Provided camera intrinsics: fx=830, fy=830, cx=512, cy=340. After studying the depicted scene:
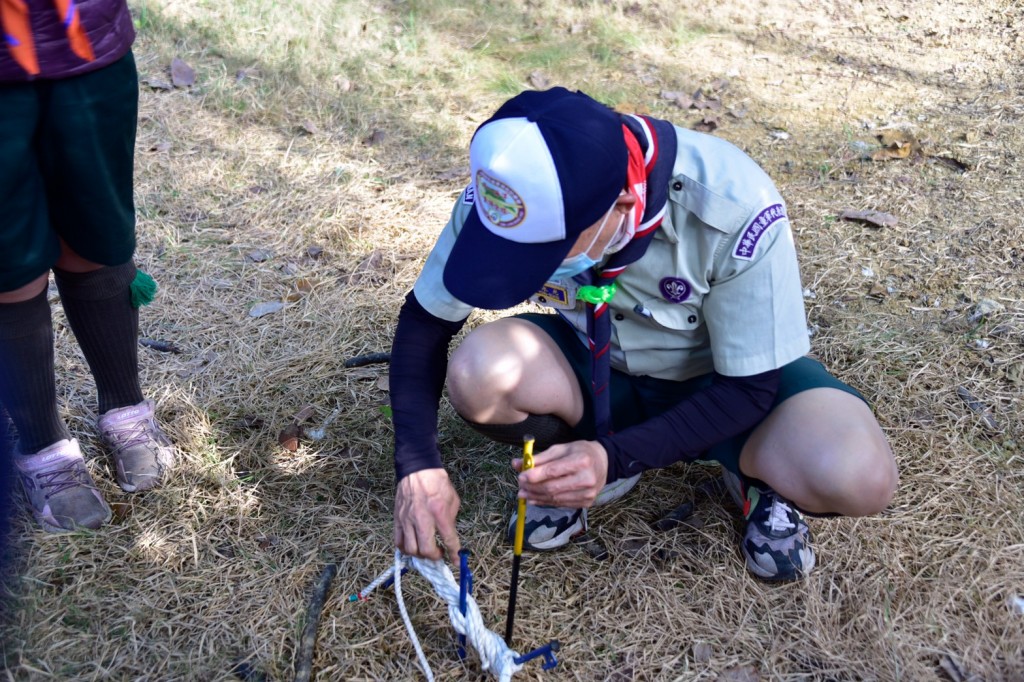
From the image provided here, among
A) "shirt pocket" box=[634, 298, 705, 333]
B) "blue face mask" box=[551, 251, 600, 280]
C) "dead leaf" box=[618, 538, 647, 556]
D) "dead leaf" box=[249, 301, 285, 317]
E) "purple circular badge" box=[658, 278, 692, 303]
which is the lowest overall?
"dead leaf" box=[249, 301, 285, 317]

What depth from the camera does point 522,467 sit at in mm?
1579

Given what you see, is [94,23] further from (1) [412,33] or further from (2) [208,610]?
(1) [412,33]

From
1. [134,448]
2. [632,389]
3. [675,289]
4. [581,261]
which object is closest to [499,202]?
[581,261]

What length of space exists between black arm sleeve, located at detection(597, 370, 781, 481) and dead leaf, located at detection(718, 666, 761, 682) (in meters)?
0.50

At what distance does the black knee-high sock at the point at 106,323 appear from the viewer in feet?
6.43

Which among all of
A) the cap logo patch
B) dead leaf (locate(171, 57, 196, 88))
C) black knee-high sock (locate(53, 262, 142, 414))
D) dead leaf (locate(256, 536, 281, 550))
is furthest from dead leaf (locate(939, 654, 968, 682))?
dead leaf (locate(171, 57, 196, 88))

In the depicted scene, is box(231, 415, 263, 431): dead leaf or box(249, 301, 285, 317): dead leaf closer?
box(231, 415, 263, 431): dead leaf

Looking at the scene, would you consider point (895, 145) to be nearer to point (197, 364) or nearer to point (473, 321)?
point (473, 321)

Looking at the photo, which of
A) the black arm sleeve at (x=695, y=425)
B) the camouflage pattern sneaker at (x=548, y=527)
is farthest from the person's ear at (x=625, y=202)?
the camouflage pattern sneaker at (x=548, y=527)

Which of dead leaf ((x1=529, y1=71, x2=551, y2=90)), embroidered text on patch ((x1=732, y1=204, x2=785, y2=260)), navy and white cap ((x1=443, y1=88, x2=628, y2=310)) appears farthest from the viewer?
dead leaf ((x1=529, y1=71, x2=551, y2=90))

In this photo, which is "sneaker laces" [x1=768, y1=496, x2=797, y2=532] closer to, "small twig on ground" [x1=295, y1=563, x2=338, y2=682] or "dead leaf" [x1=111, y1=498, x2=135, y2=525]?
"small twig on ground" [x1=295, y1=563, x2=338, y2=682]

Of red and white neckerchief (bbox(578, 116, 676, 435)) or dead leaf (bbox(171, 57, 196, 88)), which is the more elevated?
red and white neckerchief (bbox(578, 116, 676, 435))

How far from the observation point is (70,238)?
1793mm

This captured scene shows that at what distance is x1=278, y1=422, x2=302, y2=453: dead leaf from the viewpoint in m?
2.34
